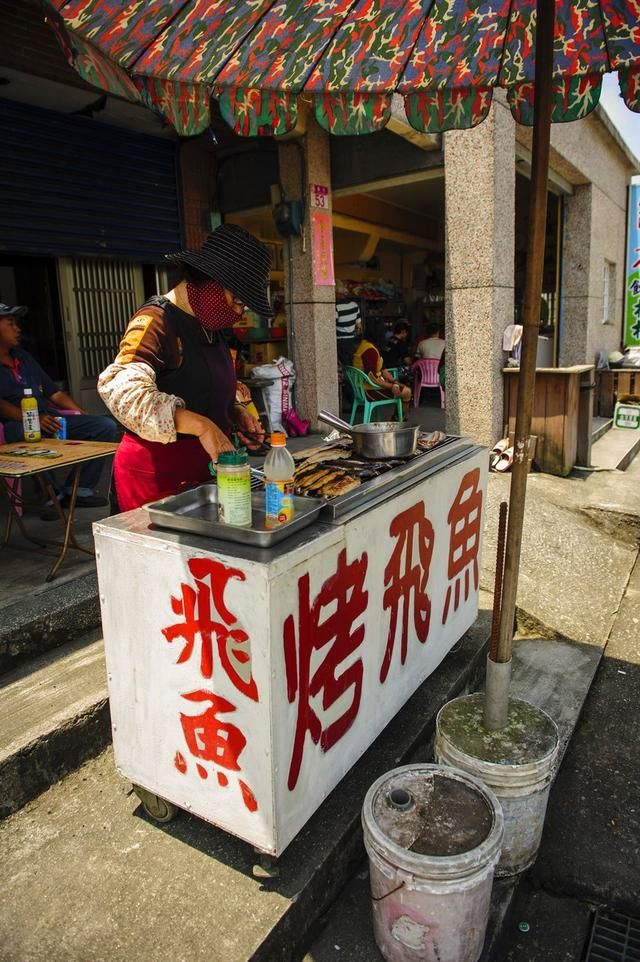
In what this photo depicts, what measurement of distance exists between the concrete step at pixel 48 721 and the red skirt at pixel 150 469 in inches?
33.7

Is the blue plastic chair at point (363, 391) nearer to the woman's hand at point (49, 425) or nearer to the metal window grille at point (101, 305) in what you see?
the metal window grille at point (101, 305)

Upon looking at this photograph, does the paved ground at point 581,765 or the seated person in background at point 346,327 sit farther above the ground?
the seated person in background at point 346,327

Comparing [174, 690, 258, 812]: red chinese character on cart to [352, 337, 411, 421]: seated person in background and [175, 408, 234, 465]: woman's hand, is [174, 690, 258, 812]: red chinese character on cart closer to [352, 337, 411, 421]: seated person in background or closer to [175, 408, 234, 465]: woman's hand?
[175, 408, 234, 465]: woman's hand

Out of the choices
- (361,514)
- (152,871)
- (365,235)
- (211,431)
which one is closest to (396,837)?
(152,871)

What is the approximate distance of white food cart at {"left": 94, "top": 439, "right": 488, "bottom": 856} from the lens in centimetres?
194

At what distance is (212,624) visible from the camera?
1.99 m

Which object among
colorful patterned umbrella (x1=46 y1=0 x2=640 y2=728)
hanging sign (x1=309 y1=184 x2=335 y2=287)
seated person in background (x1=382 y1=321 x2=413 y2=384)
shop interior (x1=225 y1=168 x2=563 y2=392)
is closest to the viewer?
colorful patterned umbrella (x1=46 y1=0 x2=640 y2=728)

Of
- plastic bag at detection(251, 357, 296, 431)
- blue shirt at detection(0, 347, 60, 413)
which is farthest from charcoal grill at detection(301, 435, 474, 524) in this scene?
plastic bag at detection(251, 357, 296, 431)

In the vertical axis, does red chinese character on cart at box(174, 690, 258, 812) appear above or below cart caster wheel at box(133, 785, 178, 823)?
above

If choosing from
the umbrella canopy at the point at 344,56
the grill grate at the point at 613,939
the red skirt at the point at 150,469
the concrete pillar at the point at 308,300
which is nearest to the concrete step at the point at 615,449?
the concrete pillar at the point at 308,300

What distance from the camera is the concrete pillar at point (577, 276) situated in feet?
34.6

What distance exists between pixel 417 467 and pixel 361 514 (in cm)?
69

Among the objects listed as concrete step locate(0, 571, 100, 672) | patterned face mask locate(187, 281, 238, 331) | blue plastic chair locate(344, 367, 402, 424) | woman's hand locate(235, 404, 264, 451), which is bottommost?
concrete step locate(0, 571, 100, 672)

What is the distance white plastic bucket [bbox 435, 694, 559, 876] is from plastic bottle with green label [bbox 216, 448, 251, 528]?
51.0 inches
